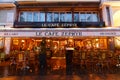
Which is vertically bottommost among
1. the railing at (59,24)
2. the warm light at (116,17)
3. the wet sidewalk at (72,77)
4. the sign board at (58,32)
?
the wet sidewalk at (72,77)

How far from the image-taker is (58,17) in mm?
18500

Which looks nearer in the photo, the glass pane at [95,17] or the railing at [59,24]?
the railing at [59,24]

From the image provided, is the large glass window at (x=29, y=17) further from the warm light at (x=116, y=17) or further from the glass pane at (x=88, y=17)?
the warm light at (x=116, y=17)

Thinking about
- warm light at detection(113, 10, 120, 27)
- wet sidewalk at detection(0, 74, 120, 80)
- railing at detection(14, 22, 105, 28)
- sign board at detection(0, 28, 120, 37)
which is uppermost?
warm light at detection(113, 10, 120, 27)

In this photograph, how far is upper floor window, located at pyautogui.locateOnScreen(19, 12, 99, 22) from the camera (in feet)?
60.4

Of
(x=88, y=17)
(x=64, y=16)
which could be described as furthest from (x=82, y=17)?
(x=64, y=16)

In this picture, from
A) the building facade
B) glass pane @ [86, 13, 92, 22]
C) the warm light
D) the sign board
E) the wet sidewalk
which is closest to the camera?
the wet sidewalk

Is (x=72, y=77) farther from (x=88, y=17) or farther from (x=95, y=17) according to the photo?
(x=95, y=17)

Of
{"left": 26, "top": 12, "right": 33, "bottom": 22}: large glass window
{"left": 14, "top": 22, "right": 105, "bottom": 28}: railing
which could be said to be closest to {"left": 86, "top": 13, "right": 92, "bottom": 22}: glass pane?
{"left": 14, "top": 22, "right": 105, "bottom": 28}: railing

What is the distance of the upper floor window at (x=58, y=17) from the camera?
725 inches

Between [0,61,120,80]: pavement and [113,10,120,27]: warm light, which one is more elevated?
[113,10,120,27]: warm light

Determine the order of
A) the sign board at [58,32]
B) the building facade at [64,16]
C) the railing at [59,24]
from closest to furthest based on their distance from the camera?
the sign board at [58,32] → the railing at [59,24] → the building facade at [64,16]

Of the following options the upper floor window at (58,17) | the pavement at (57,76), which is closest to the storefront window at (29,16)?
the upper floor window at (58,17)

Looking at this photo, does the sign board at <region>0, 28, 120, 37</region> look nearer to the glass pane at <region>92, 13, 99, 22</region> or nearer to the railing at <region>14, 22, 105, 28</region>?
the railing at <region>14, 22, 105, 28</region>
